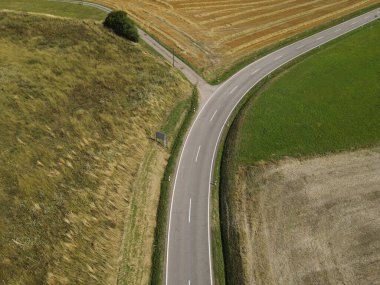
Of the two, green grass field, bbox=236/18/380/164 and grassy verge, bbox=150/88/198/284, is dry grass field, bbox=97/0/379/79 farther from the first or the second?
grassy verge, bbox=150/88/198/284

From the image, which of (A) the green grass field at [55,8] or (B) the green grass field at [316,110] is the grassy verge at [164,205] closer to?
(B) the green grass field at [316,110]

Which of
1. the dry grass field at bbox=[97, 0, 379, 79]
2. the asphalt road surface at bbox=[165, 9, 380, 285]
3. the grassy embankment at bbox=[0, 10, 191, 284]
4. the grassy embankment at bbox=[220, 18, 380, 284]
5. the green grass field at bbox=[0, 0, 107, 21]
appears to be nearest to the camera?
the grassy embankment at bbox=[0, 10, 191, 284]

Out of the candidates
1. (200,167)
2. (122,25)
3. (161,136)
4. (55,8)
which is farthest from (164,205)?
(55,8)

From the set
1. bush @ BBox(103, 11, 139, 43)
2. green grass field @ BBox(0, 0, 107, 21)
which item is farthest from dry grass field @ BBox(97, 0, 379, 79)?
bush @ BBox(103, 11, 139, 43)

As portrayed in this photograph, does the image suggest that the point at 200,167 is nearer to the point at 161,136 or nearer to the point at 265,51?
the point at 161,136

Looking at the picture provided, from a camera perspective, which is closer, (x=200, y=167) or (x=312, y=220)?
(x=312, y=220)

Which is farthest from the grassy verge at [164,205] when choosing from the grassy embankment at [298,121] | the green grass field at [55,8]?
the green grass field at [55,8]

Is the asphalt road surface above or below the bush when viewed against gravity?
below

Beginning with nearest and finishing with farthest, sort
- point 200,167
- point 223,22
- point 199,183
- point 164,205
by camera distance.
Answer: point 164,205 → point 199,183 → point 200,167 → point 223,22
